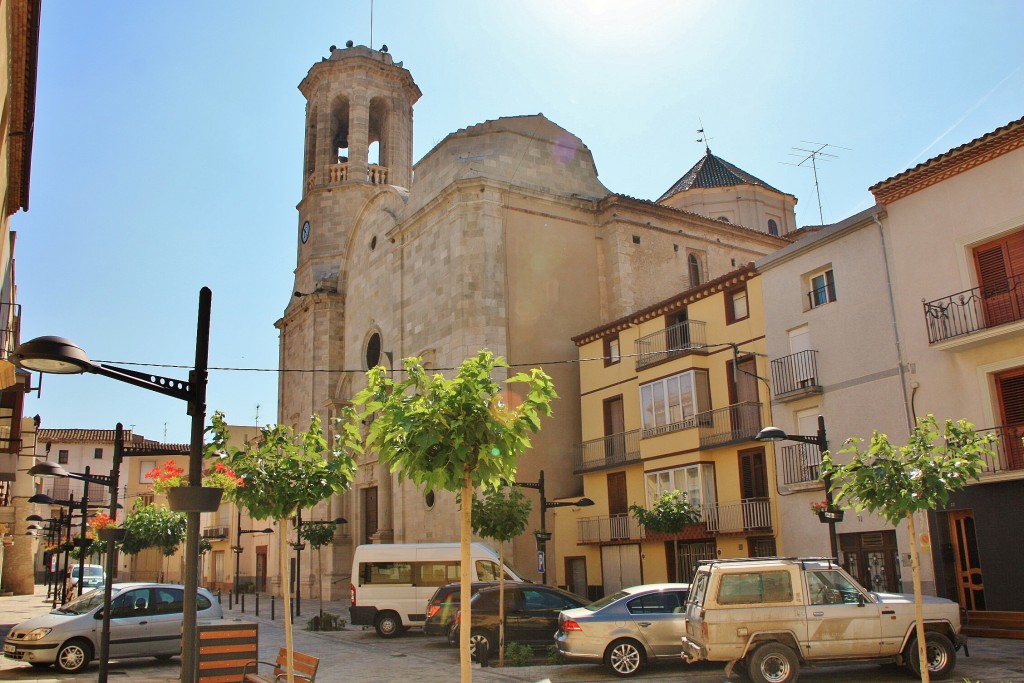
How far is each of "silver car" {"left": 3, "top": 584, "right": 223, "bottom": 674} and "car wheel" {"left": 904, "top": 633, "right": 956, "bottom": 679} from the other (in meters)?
11.6

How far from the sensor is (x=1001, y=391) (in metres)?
17.0

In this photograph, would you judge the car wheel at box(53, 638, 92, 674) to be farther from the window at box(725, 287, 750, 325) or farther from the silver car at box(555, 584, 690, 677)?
the window at box(725, 287, 750, 325)

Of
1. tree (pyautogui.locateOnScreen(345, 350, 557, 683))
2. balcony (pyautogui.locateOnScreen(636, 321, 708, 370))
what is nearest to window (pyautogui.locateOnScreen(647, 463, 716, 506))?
balcony (pyautogui.locateOnScreen(636, 321, 708, 370))

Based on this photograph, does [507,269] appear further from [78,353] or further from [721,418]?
[78,353]

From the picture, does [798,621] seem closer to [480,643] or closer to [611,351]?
[480,643]

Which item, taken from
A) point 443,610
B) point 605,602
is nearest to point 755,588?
point 605,602

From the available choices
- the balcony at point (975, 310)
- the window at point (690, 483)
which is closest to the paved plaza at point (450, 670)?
the balcony at point (975, 310)

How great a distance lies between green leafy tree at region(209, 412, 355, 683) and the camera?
10.5 meters

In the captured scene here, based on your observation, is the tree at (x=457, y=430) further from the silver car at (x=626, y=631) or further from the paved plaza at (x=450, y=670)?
the silver car at (x=626, y=631)

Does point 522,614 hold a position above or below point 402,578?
below

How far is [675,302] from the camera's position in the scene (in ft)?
83.5

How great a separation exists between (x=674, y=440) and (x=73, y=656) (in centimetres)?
1542

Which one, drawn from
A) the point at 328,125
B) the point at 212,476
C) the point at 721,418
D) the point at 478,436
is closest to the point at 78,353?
the point at 478,436

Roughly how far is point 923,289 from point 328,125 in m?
31.8
